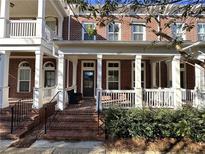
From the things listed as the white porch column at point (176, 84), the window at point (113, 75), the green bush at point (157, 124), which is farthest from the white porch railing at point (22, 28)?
the white porch column at point (176, 84)

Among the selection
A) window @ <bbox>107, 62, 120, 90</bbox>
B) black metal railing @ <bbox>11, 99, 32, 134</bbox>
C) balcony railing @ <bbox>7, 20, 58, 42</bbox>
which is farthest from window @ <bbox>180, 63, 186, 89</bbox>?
black metal railing @ <bbox>11, 99, 32, 134</bbox>

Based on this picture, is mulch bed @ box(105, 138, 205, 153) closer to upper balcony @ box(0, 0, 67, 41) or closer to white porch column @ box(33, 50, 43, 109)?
white porch column @ box(33, 50, 43, 109)

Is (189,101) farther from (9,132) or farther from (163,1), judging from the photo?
(9,132)

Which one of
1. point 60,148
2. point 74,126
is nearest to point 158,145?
point 60,148

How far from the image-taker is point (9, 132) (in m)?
9.76

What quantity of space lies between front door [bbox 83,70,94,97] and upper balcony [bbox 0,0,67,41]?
12.0 feet

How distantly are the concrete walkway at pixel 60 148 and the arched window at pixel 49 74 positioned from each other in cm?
886

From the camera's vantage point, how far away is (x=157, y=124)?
8922mm

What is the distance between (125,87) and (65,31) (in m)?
6.08

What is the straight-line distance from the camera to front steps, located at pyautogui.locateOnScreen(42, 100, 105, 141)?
30.6 feet

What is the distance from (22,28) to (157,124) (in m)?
8.16

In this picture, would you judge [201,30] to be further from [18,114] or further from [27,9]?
[18,114]

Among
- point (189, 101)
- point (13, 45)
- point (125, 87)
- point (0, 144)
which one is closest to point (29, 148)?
point (0, 144)

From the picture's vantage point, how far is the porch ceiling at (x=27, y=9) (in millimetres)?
13713
